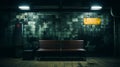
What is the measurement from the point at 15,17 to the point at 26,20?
734mm

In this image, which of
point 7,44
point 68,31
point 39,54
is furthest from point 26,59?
point 68,31

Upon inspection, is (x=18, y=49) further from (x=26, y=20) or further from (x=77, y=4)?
(x=77, y=4)

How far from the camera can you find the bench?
16.6 metres

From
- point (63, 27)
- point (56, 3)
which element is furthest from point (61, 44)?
point (56, 3)

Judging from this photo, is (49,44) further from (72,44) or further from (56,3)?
(56,3)

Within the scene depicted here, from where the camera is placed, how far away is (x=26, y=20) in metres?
18.2

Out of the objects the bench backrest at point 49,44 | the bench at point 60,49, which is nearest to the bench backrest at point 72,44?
the bench at point 60,49

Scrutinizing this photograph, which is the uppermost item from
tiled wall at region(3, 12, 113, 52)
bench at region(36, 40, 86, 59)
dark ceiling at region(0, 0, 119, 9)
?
dark ceiling at region(0, 0, 119, 9)

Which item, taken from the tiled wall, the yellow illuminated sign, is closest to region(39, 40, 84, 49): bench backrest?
the tiled wall

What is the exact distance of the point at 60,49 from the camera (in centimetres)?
1712

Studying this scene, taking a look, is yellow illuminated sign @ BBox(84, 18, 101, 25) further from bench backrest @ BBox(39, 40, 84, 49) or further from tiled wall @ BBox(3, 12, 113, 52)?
bench backrest @ BBox(39, 40, 84, 49)

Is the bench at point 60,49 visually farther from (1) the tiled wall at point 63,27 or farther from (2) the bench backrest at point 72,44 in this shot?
(1) the tiled wall at point 63,27

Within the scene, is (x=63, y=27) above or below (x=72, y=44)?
above

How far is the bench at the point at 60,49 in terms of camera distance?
16.6 metres
